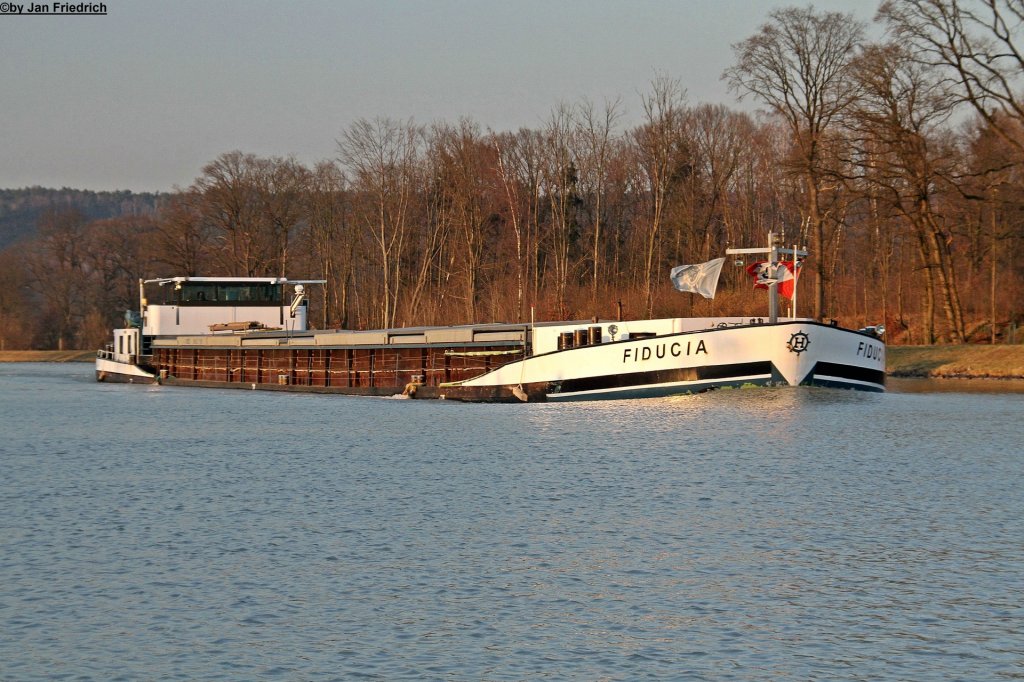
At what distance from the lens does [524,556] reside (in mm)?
15523

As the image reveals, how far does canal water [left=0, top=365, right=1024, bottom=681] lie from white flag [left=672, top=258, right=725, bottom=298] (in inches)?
425

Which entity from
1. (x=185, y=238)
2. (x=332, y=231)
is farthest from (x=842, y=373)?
(x=185, y=238)

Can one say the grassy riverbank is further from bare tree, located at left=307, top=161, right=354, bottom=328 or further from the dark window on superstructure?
bare tree, located at left=307, top=161, right=354, bottom=328

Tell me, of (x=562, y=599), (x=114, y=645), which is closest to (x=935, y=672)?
(x=562, y=599)

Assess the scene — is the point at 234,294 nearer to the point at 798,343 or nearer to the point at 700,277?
the point at 700,277

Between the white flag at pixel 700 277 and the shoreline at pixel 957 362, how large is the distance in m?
16.1

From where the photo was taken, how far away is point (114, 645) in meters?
11.5

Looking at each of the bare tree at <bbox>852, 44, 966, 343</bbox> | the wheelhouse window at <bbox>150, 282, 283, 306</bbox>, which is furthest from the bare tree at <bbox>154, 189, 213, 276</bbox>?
the bare tree at <bbox>852, 44, 966, 343</bbox>

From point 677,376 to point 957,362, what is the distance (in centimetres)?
2004

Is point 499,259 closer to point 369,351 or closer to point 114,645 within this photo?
point 369,351

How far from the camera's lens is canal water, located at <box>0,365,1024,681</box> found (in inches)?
438

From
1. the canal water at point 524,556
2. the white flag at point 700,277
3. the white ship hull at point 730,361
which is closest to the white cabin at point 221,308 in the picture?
the white flag at point 700,277

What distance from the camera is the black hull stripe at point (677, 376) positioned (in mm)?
38938

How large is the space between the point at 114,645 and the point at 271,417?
95.2 ft
